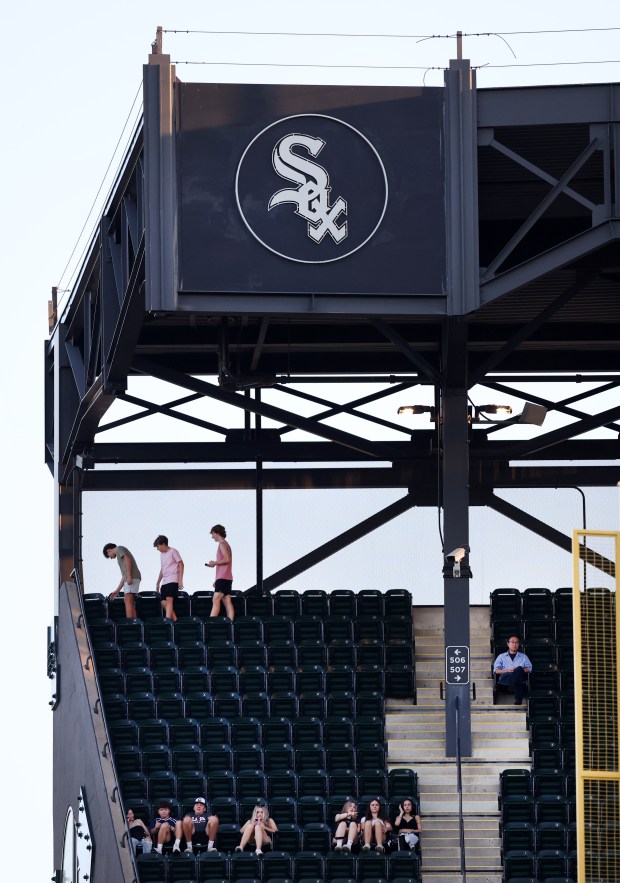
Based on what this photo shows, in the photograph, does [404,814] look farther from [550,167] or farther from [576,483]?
[576,483]

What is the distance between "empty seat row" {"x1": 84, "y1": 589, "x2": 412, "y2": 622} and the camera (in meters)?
31.4

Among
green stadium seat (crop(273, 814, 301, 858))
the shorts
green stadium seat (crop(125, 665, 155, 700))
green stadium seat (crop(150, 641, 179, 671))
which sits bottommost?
green stadium seat (crop(273, 814, 301, 858))

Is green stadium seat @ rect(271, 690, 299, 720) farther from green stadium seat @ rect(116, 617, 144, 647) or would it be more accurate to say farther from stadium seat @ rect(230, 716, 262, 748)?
green stadium seat @ rect(116, 617, 144, 647)

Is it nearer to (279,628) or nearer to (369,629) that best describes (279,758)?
A: (279,628)

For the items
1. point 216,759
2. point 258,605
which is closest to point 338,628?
point 258,605

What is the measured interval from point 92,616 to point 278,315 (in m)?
8.33

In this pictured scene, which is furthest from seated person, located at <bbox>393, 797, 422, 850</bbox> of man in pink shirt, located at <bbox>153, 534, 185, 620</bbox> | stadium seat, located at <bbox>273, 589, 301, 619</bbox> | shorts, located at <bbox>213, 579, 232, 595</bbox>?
man in pink shirt, located at <bbox>153, 534, 185, 620</bbox>

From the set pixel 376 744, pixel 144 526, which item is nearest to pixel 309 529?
pixel 144 526

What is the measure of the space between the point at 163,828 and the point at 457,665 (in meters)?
4.98

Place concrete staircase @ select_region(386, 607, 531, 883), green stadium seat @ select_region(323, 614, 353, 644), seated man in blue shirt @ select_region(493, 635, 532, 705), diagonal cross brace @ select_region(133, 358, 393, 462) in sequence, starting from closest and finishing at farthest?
concrete staircase @ select_region(386, 607, 531, 883) < seated man in blue shirt @ select_region(493, 635, 532, 705) < diagonal cross brace @ select_region(133, 358, 393, 462) < green stadium seat @ select_region(323, 614, 353, 644)

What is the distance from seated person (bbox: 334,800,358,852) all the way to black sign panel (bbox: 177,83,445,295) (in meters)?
7.14

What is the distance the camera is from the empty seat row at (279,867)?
24688 mm

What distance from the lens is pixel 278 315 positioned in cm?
2530

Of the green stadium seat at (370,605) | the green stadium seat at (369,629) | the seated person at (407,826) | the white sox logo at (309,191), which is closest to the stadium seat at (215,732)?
the seated person at (407,826)
